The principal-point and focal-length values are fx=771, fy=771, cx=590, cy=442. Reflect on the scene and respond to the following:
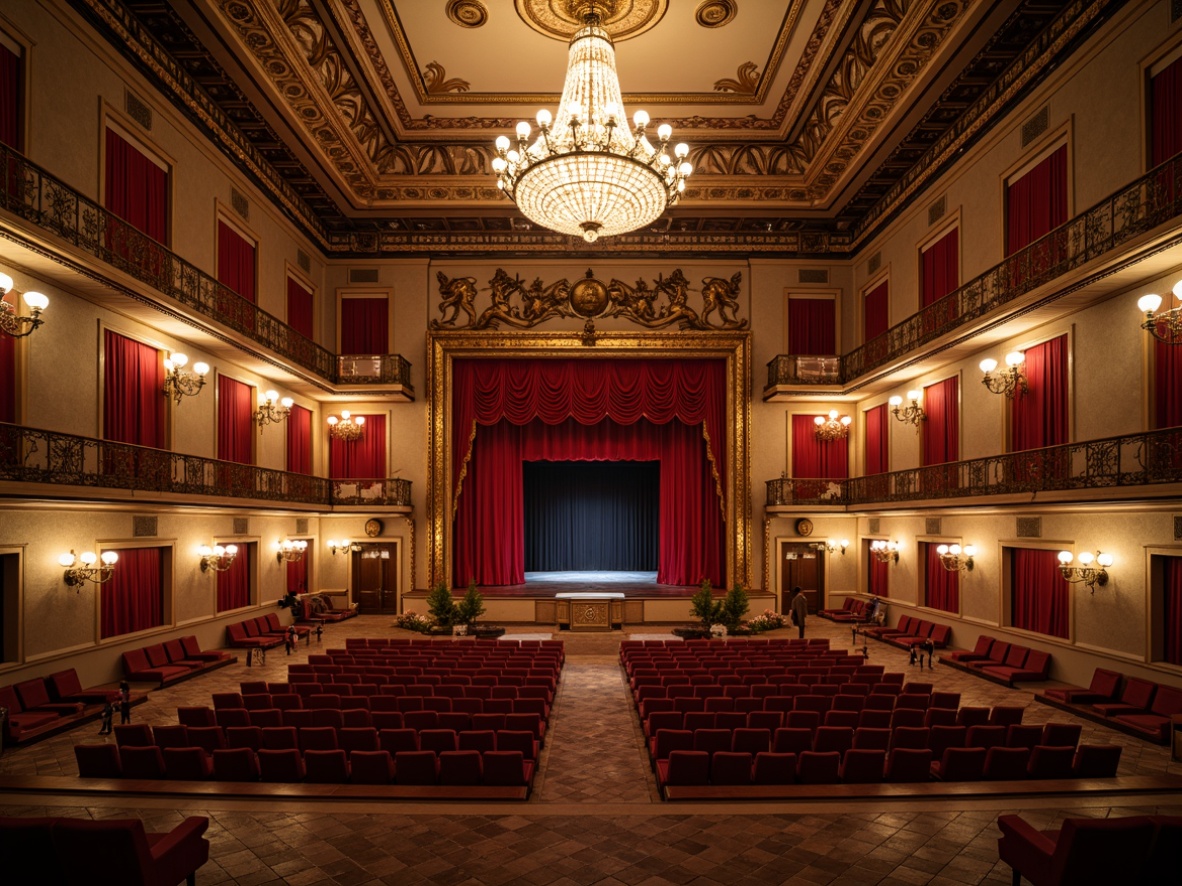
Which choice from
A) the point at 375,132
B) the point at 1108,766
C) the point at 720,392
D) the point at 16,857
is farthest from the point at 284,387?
the point at 1108,766

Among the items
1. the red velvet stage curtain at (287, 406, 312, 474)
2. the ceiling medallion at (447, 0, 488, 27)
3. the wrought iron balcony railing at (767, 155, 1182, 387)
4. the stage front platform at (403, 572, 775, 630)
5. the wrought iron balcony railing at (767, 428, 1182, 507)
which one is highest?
the ceiling medallion at (447, 0, 488, 27)

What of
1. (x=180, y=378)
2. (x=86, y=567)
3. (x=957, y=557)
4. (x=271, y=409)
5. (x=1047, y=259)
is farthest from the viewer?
(x=271, y=409)

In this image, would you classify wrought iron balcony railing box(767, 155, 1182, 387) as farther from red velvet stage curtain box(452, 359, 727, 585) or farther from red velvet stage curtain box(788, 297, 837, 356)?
red velvet stage curtain box(452, 359, 727, 585)

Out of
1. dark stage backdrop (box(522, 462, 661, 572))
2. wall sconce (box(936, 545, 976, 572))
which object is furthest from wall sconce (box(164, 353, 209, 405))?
dark stage backdrop (box(522, 462, 661, 572))

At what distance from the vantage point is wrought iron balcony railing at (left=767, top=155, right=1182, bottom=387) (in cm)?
970

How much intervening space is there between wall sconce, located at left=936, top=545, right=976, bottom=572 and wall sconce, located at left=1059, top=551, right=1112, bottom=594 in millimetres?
3246

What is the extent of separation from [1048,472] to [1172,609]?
2.46 metres

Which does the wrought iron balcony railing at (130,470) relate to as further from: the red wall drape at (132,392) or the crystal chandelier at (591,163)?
the crystal chandelier at (591,163)

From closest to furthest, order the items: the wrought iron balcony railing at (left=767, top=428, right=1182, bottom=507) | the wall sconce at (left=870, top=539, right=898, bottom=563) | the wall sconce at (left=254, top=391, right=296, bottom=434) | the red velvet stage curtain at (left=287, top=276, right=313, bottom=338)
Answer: the wrought iron balcony railing at (left=767, top=428, right=1182, bottom=507) < the wall sconce at (left=254, top=391, right=296, bottom=434) < the wall sconce at (left=870, top=539, right=898, bottom=563) < the red velvet stage curtain at (left=287, top=276, right=313, bottom=338)

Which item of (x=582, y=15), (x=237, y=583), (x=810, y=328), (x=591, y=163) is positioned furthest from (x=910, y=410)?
(x=237, y=583)

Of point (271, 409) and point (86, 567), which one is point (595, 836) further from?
point (271, 409)

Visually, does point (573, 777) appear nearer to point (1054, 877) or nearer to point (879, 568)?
point (1054, 877)

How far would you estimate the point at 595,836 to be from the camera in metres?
6.03

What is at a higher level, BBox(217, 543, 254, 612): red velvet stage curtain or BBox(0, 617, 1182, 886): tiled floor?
BBox(217, 543, 254, 612): red velvet stage curtain
